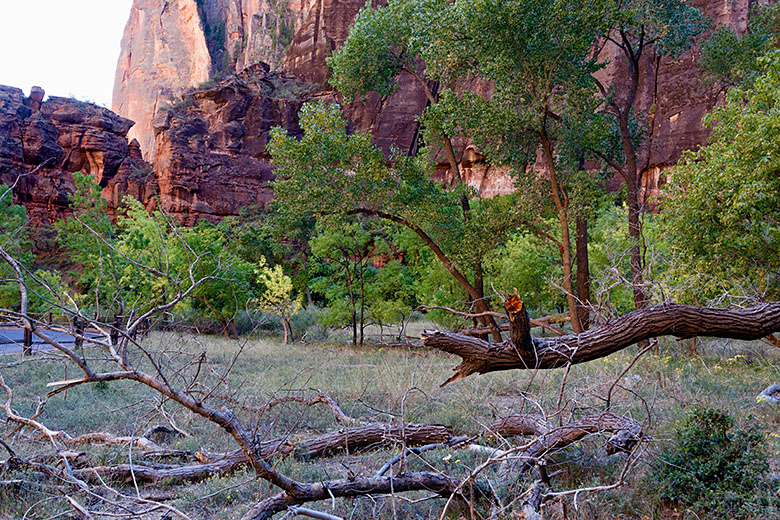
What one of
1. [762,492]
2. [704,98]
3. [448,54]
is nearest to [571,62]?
[448,54]

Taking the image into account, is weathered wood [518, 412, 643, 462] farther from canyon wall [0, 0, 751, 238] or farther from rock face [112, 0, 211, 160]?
rock face [112, 0, 211, 160]

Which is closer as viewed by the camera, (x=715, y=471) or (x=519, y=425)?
(x=715, y=471)

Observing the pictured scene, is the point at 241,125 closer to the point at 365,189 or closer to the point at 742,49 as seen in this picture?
the point at 365,189

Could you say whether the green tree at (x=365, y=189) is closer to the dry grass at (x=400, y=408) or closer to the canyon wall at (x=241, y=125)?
the dry grass at (x=400, y=408)

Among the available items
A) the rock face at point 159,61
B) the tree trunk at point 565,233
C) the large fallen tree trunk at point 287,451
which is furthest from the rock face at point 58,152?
the large fallen tree trunk at point 287,451

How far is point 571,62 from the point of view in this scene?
891 cm

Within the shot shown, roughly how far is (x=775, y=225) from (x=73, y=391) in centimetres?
1196

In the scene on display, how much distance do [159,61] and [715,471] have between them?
282ft

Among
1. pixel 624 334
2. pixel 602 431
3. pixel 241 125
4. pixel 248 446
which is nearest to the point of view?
pixel 248 446

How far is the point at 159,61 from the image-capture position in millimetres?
71562

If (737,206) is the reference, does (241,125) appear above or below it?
above

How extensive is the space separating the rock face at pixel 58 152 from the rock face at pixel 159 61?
961 inches

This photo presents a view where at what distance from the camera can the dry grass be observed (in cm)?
345

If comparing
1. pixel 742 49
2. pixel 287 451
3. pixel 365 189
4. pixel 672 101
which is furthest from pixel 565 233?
pixel 672 101
